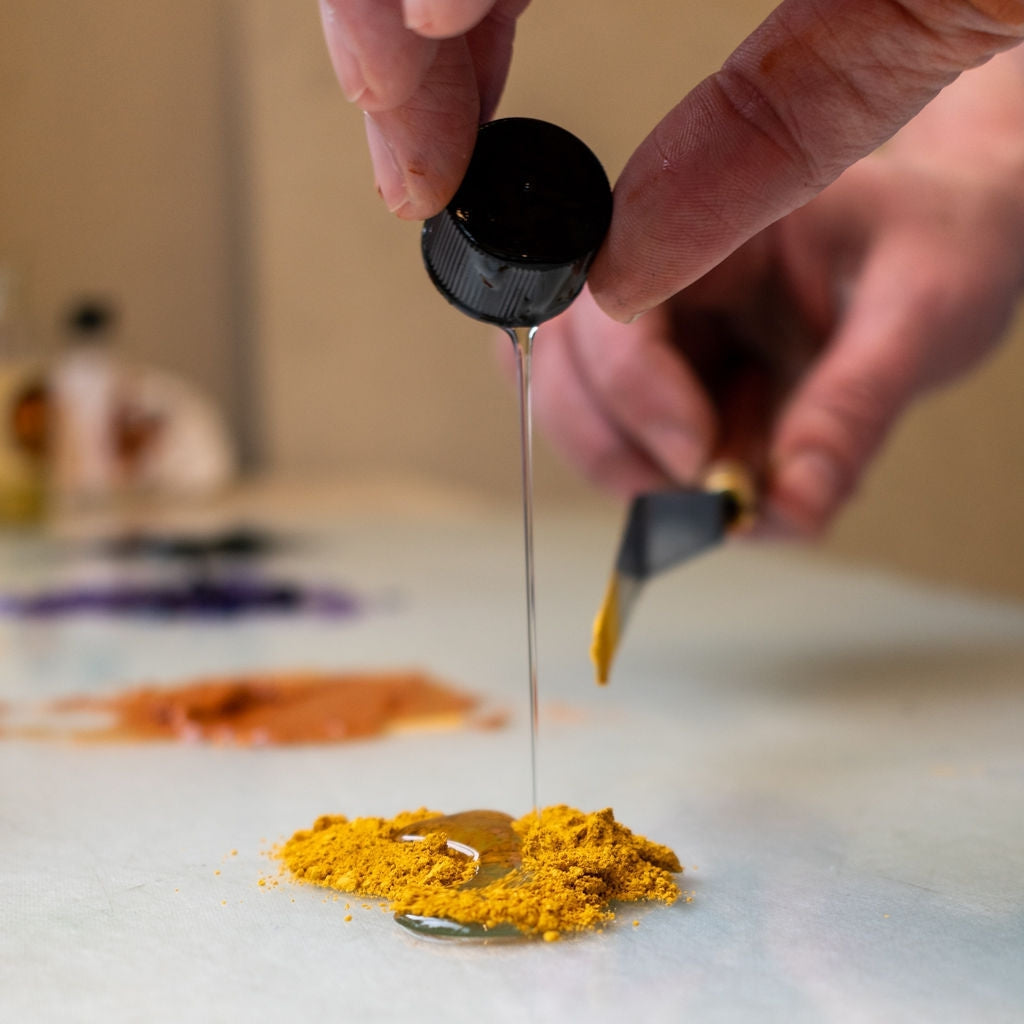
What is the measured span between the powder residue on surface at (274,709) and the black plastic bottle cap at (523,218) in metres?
0.37

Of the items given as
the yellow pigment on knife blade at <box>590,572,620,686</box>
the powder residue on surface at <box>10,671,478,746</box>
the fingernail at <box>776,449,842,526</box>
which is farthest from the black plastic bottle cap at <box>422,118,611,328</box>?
the fingernail at <box>776,449,842,526</box>

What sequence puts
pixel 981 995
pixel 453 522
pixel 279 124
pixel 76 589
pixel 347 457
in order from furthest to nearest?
pixel 347 457 < pixel 279 124 < pixel 453 522 < pixel 76 589 < pixel 981 995

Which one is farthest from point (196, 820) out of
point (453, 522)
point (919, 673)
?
point (453, 522)

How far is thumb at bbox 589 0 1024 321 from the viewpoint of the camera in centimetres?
49

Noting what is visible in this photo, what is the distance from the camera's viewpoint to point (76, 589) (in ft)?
4.51

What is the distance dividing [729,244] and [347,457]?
2287 millimetres

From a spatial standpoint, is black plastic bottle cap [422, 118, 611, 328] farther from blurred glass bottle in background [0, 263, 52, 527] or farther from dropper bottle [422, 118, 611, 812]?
blurred glass bottle in background [0, 263, 52, 527]

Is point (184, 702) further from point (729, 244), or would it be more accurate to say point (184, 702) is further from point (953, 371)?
point (953, 371)

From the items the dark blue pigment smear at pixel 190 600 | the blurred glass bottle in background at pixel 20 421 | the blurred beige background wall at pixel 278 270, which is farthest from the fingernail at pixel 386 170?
the blurred beige background wall at pixel 278 270

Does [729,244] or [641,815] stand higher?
[729,244]

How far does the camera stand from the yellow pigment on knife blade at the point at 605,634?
71cm

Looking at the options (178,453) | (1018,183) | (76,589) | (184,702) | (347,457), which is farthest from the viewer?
(347,457)

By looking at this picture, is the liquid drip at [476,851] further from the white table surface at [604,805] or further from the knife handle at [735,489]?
the knife handle at [735,489]

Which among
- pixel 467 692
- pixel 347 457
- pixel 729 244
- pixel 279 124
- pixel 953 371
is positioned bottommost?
pixel 347 457
